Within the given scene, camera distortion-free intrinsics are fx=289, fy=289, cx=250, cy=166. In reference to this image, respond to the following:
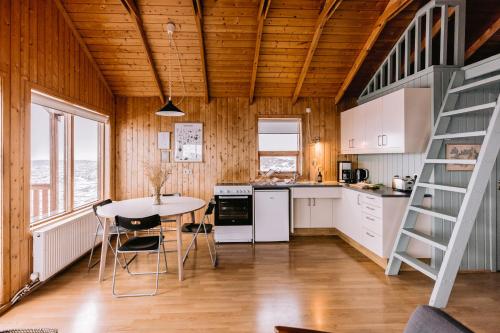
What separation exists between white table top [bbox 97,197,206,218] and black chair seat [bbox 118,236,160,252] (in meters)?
0.31

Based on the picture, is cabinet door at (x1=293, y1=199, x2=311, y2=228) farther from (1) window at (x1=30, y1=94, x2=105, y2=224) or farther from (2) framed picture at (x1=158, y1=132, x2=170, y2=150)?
(1) window at (x1=30, y1=94, x2=105, y2=224)

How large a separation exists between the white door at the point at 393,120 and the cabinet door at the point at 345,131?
106cm

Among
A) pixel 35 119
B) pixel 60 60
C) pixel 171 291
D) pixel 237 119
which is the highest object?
pixel 60 60

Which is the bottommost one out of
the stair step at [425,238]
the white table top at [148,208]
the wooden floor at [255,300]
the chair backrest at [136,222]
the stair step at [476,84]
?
the wooden floor at [255,300]

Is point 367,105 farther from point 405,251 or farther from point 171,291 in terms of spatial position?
point 171,291

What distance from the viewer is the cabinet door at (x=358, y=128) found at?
4496 mm

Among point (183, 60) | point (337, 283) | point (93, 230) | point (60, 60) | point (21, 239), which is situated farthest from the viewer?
point (183, 60)

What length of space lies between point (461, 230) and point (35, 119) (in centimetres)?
454

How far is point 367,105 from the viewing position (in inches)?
171

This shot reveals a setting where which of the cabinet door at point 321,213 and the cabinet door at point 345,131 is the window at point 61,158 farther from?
the cabinet door at point 345,131

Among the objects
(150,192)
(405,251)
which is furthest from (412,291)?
(150,192)

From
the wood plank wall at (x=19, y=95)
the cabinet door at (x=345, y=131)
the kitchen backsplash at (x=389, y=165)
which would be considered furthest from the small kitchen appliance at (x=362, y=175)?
the wood plank wall at (x=19, y=95)

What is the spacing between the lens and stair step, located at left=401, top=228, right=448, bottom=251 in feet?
9.02

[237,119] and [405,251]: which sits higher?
[237,119]
